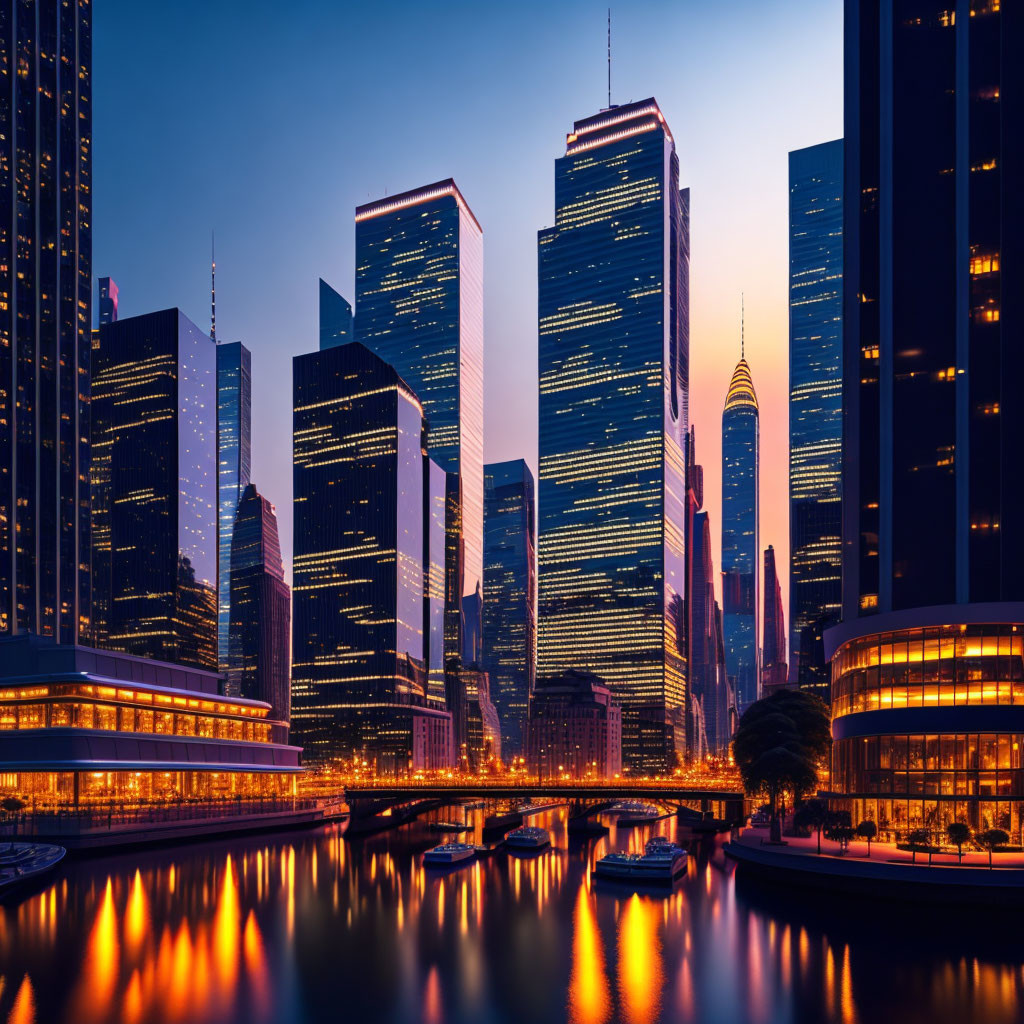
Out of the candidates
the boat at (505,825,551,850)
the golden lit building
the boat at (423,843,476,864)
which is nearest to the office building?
the boat at (423,843,476,864)

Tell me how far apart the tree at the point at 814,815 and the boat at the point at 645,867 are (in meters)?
12.7

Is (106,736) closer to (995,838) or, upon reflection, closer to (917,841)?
(917,841)

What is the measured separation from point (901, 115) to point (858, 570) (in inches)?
2271

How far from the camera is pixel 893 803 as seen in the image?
10225cm

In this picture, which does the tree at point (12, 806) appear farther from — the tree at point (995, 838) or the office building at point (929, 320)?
the tree at point (995, 838)

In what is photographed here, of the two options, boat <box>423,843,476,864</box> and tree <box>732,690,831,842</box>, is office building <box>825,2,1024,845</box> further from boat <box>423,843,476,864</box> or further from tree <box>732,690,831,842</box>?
boat <box>423,843,476,864</box>

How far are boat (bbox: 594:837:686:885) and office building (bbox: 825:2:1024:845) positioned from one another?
63.1 ft

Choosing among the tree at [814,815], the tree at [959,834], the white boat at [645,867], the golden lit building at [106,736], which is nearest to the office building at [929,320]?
the tree at [814,815]

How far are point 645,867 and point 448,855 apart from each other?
24.5m

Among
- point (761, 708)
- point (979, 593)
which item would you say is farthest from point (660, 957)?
point (979, 593)

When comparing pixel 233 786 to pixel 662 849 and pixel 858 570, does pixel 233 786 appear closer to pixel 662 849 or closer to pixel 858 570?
pixel 662 849

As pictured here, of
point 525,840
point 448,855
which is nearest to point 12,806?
point 448,855

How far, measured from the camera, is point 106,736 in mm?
133500

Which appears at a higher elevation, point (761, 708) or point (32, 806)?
point (761, 708)
